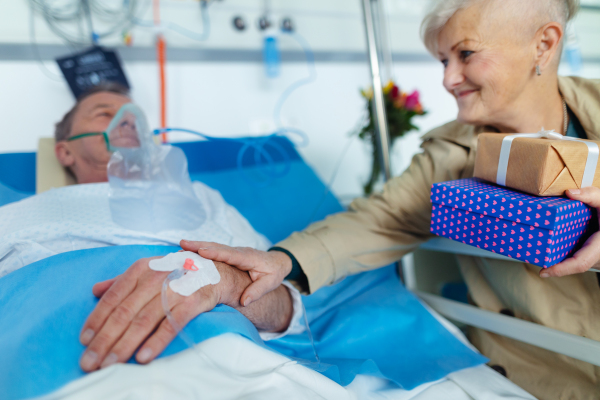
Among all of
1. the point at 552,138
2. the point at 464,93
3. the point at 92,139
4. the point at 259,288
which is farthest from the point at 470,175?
the point at 92,139

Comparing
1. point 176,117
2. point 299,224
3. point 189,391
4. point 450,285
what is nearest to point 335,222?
point 299,224

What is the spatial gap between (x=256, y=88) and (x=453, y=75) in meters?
1.22

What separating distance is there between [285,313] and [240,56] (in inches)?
56.3

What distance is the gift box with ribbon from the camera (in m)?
0.71

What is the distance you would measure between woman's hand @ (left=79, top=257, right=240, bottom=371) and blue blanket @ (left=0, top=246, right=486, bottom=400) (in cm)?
2

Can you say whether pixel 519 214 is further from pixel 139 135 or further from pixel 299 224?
pixel 139 135

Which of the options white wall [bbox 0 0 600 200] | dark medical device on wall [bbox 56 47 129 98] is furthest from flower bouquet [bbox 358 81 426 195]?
dark medical device on wall [bbox 56 47 129 98]

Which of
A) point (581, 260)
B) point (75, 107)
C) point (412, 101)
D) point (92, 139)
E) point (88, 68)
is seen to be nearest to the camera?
point (581, 260)

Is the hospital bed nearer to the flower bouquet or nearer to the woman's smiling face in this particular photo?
the flower bouquet

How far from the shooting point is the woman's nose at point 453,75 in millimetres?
1064

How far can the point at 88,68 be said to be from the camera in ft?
5.36

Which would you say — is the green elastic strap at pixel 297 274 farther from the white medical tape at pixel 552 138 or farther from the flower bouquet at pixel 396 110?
the flower bouquet at pixel 396 110

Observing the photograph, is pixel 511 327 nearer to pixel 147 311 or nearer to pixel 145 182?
pixel 147 311

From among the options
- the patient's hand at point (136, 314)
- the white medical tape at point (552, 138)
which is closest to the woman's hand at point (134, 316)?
the patient's hand at point (136, 314)
